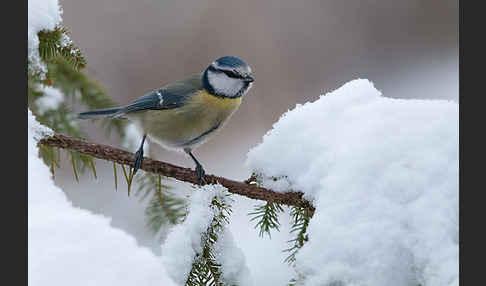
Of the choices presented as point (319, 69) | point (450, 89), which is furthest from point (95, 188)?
point (450, 89)

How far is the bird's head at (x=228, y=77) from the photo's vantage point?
1.31 metres

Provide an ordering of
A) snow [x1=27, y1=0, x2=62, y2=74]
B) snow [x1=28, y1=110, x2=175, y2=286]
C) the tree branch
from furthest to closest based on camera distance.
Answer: snow [x1=27, y1=0, x2=62, y2=74] → the tree branch → snow [x1=28, y1=110, x2=175, y2=286]

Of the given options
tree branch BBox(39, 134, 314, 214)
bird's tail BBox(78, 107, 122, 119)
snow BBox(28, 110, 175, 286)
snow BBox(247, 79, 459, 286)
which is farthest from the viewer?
bird's tail BBox(78, 107, 122, 119)

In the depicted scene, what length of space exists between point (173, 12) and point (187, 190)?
1.57 meters

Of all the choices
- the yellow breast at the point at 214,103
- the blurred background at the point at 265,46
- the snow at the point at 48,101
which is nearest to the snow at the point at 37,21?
the snow at the point at 48,101

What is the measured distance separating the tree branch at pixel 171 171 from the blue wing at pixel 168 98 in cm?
41

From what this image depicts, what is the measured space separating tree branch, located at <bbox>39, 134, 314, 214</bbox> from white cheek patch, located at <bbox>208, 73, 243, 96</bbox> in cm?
45

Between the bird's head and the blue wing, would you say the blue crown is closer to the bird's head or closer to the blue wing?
the bird's head

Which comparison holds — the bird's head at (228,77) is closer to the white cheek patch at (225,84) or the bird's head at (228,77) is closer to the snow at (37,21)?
the white cheek patch at (225,84)

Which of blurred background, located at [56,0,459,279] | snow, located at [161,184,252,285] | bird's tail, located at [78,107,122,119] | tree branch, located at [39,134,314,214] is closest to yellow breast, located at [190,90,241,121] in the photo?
bird's tail, located at [78,107,122,119]

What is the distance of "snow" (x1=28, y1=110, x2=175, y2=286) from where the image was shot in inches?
27.9

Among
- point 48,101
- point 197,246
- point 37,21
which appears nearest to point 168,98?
point 48,101

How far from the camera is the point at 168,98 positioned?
1390 mm

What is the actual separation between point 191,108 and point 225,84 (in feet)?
0.42
